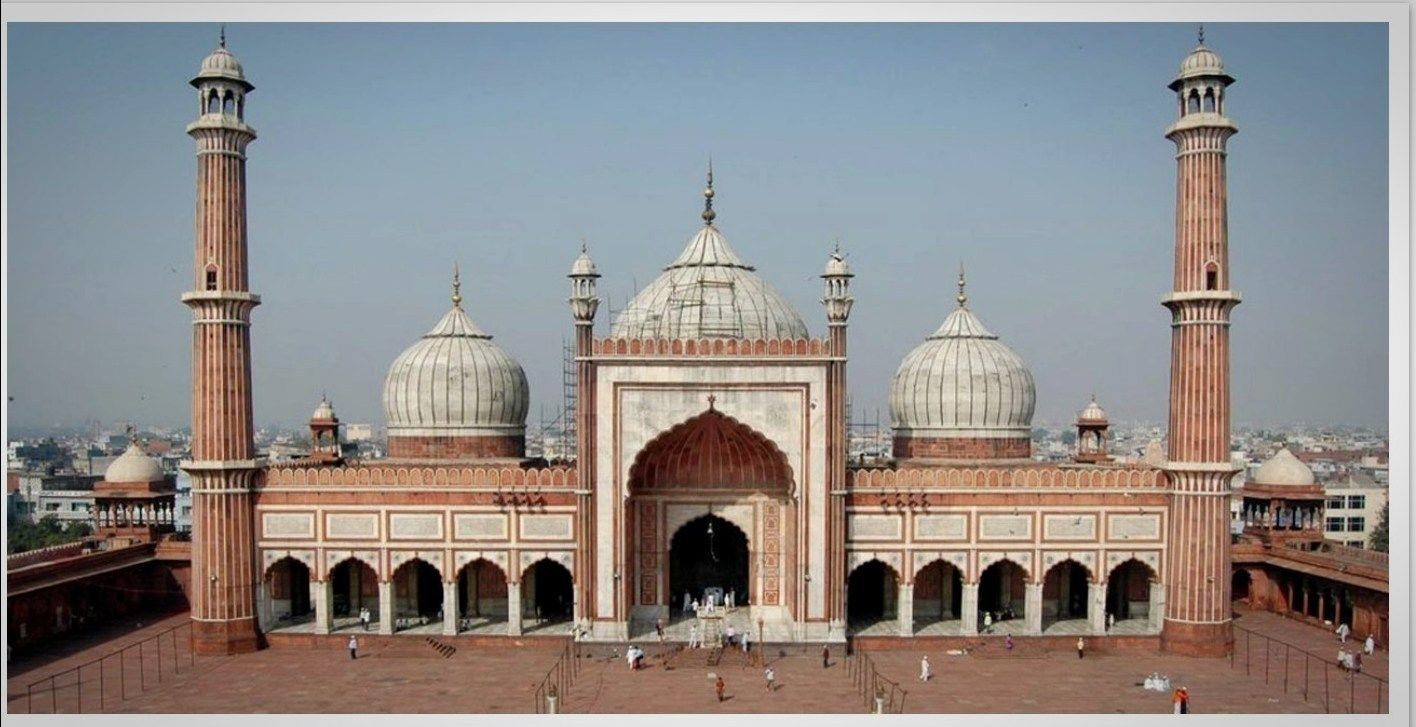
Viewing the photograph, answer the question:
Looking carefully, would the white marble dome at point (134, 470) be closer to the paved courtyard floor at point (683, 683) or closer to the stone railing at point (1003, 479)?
the paved courtyard floor at point (683, 683)

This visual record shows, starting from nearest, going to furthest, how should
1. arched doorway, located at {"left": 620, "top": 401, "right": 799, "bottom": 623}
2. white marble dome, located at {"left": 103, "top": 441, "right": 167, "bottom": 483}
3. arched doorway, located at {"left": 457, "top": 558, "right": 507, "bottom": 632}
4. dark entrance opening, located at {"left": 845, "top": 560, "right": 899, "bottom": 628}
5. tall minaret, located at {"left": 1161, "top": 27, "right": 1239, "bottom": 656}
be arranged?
tall minaret, located at {"left": 1161, "top": 27, "right": 1239, "bottom": 656} → arched doorway, located at {"left": 620, "top": 401, "right": 799, "bottom": 623} → dark entrance opening, located at {"left": 845, "top": 560, "right": 899, "bottom": 628} → arched doorway, located at {"left": 457, "top": 558, "right": 507, "bottom": 632} → white marble dome, located at {"left": 103, "top": 441, "right": 167, "bottom": 483}

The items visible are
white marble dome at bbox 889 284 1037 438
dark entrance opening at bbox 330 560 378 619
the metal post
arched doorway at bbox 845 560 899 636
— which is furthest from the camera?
white marble dome at bbox 889 284 1037 438

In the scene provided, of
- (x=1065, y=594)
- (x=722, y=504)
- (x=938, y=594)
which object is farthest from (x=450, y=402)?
(x=1065, y=594)

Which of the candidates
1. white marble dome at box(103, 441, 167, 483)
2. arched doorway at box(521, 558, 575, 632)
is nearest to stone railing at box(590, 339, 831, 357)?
arched doorway at box(521, 558, 575, 632)

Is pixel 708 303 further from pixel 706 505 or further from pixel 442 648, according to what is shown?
pixel 442 648

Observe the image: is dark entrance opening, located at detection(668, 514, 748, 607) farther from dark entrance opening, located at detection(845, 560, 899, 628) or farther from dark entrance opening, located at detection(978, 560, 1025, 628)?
dark entrance opening, located at detection(978, 560, 1025, 628)

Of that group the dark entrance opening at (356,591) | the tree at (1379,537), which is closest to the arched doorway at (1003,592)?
the dark entrance opening at (356,591)
